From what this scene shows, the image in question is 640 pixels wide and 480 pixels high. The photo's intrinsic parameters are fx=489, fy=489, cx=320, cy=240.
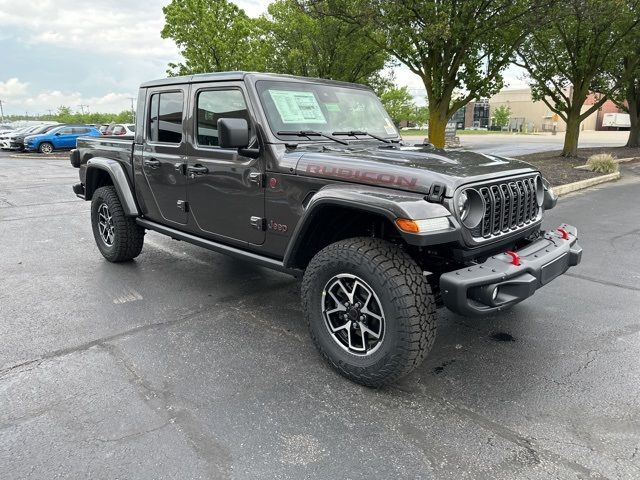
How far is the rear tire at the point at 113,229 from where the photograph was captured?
204 inches

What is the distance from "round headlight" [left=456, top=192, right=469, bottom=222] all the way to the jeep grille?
10cm

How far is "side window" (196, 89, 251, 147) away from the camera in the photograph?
147 inches

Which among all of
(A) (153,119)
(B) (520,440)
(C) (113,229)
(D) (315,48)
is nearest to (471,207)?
(B) (520,440)

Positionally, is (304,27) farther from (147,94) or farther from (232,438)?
(232,438)

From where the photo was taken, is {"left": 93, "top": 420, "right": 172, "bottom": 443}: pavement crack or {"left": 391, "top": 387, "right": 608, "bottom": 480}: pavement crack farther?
{"left": 93, "top": 420, "right": 172, "bottom": 443}: pavement crack

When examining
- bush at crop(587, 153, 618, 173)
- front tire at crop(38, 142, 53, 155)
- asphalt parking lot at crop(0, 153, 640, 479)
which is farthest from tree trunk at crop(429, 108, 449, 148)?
front tire at crop(38, 142, 53, 155)

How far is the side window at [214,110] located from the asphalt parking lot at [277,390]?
147 centimetres

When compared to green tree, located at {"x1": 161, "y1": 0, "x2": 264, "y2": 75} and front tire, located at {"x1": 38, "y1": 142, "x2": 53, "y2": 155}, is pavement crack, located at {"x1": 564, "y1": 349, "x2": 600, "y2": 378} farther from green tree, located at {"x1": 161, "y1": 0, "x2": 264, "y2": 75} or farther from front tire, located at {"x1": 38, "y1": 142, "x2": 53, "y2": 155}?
A: front tire, located at {"x1": 38, "y1": 142, "x2": 53, "y2": 155}

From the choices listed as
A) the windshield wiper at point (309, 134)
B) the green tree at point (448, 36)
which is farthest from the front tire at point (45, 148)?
the windshield wiper at point (309, 134)

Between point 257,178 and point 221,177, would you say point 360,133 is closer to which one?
point 257,178

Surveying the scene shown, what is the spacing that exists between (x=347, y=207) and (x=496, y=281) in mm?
956

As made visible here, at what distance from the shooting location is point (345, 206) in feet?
9.63

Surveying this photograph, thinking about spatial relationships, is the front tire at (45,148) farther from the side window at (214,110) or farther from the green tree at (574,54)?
the side window at (214,110)

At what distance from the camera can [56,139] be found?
80.4 ft
